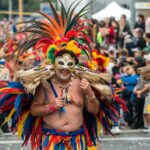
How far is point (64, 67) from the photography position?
328 inches

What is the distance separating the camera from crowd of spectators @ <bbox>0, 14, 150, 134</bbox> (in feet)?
49.0

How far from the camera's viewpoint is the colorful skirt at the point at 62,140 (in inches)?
332

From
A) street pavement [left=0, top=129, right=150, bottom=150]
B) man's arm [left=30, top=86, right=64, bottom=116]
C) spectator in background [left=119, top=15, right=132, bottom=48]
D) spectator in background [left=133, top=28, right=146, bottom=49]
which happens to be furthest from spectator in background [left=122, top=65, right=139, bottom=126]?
man's arm [left=30, top=86, right=64, bottom=116]

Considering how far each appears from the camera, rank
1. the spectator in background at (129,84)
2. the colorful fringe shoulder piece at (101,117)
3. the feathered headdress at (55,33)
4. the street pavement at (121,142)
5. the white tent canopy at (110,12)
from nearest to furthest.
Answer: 1. the feathered headdress at (55,33)
2. the colorful fringe shoulder piece at (101,117)
3. the street pavement at (121,142)
4. the spectator in background at (129,84)
5. the white tent canopy at (110,12)

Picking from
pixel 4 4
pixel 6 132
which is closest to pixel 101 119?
pixel 6 132

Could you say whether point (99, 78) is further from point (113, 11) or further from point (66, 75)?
point (113, 11)

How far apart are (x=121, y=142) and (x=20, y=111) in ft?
17.9

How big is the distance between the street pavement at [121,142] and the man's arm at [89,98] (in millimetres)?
4181

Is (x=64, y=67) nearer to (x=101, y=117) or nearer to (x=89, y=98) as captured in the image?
(x=89, y=98)

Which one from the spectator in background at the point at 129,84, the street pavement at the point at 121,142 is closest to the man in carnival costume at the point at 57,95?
the street pavement at the point at 121,142

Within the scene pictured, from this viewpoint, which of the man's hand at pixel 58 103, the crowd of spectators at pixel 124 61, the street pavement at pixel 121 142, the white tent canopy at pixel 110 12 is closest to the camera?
the man's hand at pixel 58 103

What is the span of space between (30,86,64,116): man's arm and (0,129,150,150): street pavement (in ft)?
13.6

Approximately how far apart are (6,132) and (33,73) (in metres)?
6.63

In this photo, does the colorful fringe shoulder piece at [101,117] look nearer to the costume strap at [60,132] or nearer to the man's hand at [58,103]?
the costume strap at [60,132]
